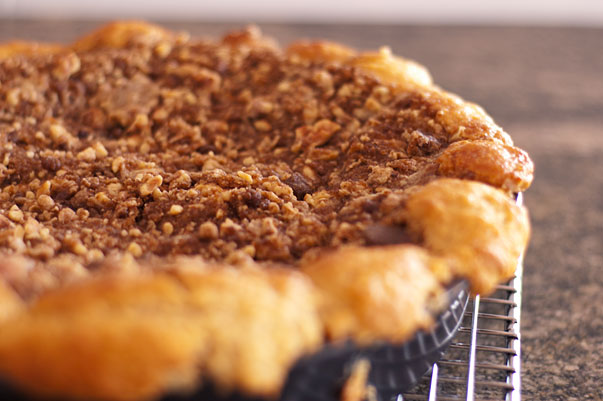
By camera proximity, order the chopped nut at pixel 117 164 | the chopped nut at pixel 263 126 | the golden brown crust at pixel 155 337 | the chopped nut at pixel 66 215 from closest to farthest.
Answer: the golden brown crust at pixel 155 337
the chopped nut at pixel 66 215
the chopped nut at pixel 117 164
the chopped nut at pixel 263 126

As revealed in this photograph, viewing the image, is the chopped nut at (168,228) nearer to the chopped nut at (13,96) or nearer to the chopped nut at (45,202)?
the chopped nut at (45,202)

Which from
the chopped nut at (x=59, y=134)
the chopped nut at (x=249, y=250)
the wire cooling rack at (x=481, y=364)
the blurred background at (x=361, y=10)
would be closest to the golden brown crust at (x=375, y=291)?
the chopped nut at (x=249, y=250)

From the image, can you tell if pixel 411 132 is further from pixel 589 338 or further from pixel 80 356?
pixel 80 356

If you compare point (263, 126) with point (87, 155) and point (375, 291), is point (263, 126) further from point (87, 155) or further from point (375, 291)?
point (375, 291)

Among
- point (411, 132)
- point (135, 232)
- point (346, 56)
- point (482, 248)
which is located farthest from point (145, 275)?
point (346, 56)

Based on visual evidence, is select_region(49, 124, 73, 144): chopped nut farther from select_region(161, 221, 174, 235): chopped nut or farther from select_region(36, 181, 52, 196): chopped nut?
select_region(161, 221, 174, 235): chopped nut

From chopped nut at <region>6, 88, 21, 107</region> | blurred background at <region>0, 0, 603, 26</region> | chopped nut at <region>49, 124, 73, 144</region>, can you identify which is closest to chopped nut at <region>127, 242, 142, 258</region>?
chopped nut at <region>49, 124, 73, 144</region>
